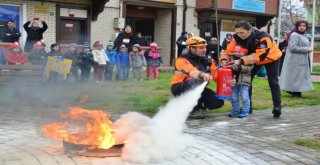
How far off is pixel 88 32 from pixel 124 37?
2.72m

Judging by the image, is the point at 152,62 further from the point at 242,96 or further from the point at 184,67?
the point at 184,67

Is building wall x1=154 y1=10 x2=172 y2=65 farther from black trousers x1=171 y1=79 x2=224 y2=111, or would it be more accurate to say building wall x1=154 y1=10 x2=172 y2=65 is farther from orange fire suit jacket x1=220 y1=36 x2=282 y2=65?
orange fire suit jacket x1=220 y1=36 x2=282 y2=65

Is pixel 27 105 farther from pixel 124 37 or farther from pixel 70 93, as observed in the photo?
pixel 124 37

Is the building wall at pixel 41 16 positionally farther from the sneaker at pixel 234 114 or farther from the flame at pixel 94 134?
the flame at pixel 94 134

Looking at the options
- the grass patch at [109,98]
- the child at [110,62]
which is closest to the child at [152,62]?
the child at [110,62]

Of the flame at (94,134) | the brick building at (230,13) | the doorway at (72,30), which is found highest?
the brick building at (230,13)

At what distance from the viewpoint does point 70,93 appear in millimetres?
9836

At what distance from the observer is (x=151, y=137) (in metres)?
5.10

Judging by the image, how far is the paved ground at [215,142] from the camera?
16.1 feet

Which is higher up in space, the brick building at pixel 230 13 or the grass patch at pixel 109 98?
the brick building at pixel 230 13

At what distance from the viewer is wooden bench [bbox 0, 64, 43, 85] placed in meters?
8.81

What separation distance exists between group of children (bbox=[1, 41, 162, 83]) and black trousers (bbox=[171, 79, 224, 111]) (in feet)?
15.0

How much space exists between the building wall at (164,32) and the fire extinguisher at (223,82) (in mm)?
14969

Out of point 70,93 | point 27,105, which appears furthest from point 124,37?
point 27,105
